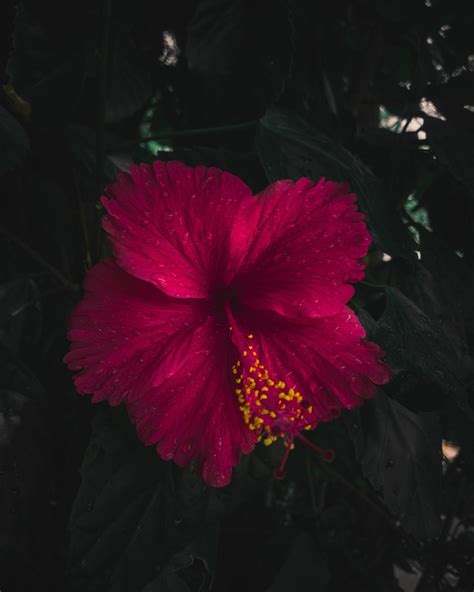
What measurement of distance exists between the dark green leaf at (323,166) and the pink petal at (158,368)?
0.19 meters

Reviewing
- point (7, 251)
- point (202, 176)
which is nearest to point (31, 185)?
point (7, 251)

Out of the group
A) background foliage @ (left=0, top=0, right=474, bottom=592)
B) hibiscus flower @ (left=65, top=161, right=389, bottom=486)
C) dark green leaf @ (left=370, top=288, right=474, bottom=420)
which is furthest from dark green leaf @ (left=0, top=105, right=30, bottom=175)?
dark green leaf @ (left=370, top=288, right=474, bottom=420)

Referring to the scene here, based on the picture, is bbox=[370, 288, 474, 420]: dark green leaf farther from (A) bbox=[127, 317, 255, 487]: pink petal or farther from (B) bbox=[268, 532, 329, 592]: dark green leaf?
(B) bbox=[268, 532, 329, 592]: dark green leaf

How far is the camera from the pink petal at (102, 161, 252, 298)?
1.43 feet

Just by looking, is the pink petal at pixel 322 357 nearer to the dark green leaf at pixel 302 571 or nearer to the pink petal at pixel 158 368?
the pink petal at pixel 158 368

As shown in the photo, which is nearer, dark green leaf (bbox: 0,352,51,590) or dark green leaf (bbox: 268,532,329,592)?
dark green leaf (bbox: 0,352,51,590)

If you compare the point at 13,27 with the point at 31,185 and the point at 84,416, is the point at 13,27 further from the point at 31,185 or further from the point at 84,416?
the point at 84,416

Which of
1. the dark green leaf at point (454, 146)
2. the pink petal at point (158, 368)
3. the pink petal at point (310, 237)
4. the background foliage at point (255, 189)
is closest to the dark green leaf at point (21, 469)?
the background foliage at point (255, 189)

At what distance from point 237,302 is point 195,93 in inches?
13.6

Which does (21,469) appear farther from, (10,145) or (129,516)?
(10,145)

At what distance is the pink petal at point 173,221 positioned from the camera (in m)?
0.44

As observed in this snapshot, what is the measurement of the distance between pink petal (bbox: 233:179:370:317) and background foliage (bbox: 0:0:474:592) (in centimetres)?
9

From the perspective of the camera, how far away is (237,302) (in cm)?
49

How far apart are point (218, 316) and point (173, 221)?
3.4 inches
